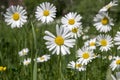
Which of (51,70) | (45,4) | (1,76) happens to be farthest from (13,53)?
(45,4)

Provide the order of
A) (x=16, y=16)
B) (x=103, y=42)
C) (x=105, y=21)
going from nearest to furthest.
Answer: (x=105, y=21) → (x=103, y=42) → (x=16, y=16)

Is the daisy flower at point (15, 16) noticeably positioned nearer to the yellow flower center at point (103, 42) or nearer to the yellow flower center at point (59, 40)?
the yellow flower center at point (103, 42)

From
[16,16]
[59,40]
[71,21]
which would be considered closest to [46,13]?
[71,21]

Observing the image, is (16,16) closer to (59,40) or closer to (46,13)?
(46,13)

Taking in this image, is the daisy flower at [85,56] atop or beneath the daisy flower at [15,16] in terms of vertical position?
beneath

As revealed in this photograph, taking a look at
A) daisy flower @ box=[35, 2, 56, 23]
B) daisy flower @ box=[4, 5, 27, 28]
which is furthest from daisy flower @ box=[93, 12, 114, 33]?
daisy flower @ box=[4, 5, 27, 28]

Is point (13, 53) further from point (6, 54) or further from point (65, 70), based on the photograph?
point (65, 70)

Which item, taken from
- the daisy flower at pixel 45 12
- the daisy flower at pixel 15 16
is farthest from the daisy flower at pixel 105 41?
the daisy flower at pixel 15 16
